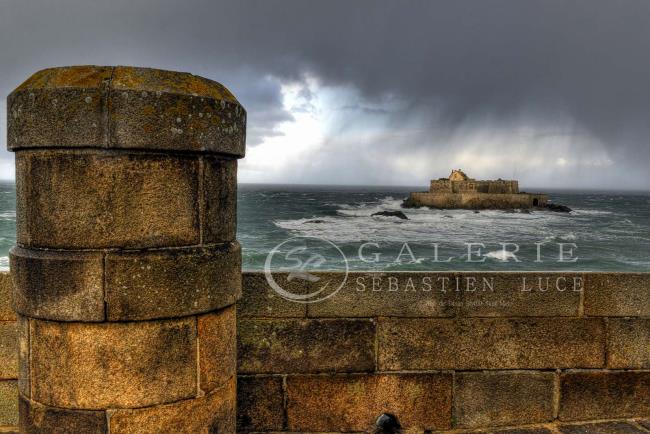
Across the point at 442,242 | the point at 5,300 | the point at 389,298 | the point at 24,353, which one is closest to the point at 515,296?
the point at 389,298

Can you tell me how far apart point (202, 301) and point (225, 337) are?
31cm

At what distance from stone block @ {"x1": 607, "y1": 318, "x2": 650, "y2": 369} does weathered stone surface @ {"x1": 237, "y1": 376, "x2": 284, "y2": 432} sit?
8.29 ft

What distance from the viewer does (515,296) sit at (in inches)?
150

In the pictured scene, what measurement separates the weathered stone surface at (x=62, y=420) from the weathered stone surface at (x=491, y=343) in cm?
199

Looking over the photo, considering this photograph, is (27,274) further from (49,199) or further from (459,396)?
(459,396)

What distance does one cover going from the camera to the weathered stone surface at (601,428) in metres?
3.65

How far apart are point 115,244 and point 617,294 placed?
11.8 ft

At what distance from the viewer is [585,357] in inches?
152

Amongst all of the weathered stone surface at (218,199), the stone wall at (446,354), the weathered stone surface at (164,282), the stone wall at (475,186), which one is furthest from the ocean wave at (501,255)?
the stone wall at (475,186)

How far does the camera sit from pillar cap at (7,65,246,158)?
225 cm

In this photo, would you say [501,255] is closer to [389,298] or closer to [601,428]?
[601,428]

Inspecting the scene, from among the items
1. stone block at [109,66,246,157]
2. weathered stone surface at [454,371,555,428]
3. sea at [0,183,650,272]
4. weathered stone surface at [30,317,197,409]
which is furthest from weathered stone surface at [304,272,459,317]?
sea at [0,183,650,272]

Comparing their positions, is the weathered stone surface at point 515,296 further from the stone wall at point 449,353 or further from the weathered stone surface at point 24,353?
the weathered stone surface at point 24,353

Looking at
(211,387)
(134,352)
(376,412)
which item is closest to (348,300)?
(376,412)
